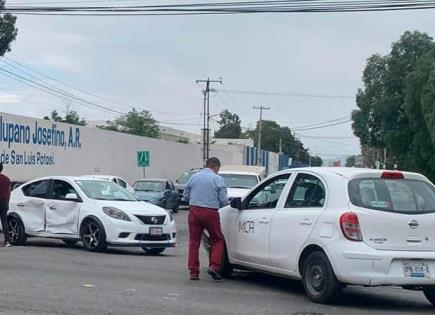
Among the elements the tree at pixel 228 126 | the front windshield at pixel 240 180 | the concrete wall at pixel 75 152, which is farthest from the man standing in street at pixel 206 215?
the tree at pixel 228 126

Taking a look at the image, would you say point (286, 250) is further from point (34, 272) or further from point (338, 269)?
point (34, 272)

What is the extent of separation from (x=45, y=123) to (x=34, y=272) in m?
24.5

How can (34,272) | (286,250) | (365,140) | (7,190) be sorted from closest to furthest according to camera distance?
(286,250) → (34,272) → (7,190) → (365,140)

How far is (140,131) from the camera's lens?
9788cm

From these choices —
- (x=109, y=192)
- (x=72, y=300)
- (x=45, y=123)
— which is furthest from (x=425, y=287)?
(x=45, y=123)

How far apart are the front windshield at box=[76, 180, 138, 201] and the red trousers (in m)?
4.95

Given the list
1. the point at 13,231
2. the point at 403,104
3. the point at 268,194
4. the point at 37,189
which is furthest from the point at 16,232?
the point at 403,104

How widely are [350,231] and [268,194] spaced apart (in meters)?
2.05

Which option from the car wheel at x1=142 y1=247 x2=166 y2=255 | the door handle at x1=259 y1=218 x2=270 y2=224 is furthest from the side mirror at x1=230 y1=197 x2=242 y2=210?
the car wheel at x1=142 y1=247 x2=166 y2=255

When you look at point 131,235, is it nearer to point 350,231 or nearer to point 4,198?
point 4,198

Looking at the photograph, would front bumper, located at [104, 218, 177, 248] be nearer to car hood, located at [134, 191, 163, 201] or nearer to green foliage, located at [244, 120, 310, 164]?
car hood, located at [134, 191, 163, 201]

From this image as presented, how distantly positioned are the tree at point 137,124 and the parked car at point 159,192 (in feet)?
203

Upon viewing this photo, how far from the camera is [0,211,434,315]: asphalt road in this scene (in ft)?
29.8

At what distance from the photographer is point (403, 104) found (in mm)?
62094
